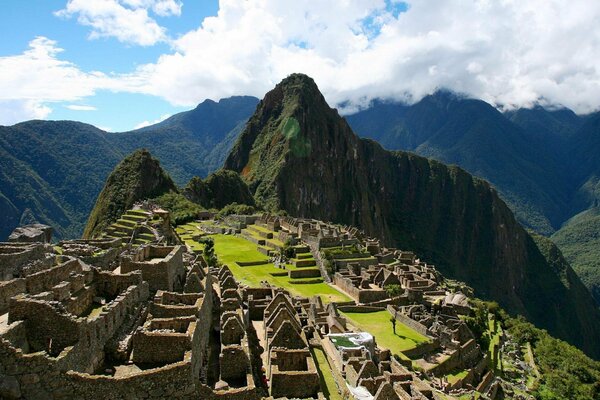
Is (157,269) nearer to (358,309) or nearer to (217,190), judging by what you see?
(358,309)

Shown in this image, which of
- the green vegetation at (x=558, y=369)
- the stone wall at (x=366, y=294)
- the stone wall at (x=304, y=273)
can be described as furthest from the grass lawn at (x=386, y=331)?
the stone wall at (x=304, y=273)

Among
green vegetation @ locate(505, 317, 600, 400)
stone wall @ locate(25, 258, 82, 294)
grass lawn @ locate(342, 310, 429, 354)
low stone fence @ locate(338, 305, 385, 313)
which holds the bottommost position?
green vegetation @ locate(505, 317, 600, 400)

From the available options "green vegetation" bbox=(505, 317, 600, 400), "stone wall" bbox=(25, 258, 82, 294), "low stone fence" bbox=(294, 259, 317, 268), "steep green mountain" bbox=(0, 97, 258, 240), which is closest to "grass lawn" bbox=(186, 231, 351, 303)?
"low stone fence" bbox=(294, 259, 317, 268)

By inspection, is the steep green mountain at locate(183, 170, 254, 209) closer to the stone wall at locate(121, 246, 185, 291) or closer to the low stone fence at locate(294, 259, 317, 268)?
the low stone fence at locate(294, 259, 317, 268)

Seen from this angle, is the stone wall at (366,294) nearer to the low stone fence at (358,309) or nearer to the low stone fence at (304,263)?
the low stone fence at (358,309)

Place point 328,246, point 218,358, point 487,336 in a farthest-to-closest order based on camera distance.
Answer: point 328,246 → point 487,336 → point 218,358

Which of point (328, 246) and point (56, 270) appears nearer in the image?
point (56, 270)

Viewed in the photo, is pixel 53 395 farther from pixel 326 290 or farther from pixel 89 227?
pixel 89 227

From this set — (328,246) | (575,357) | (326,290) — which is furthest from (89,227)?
(575,357)
